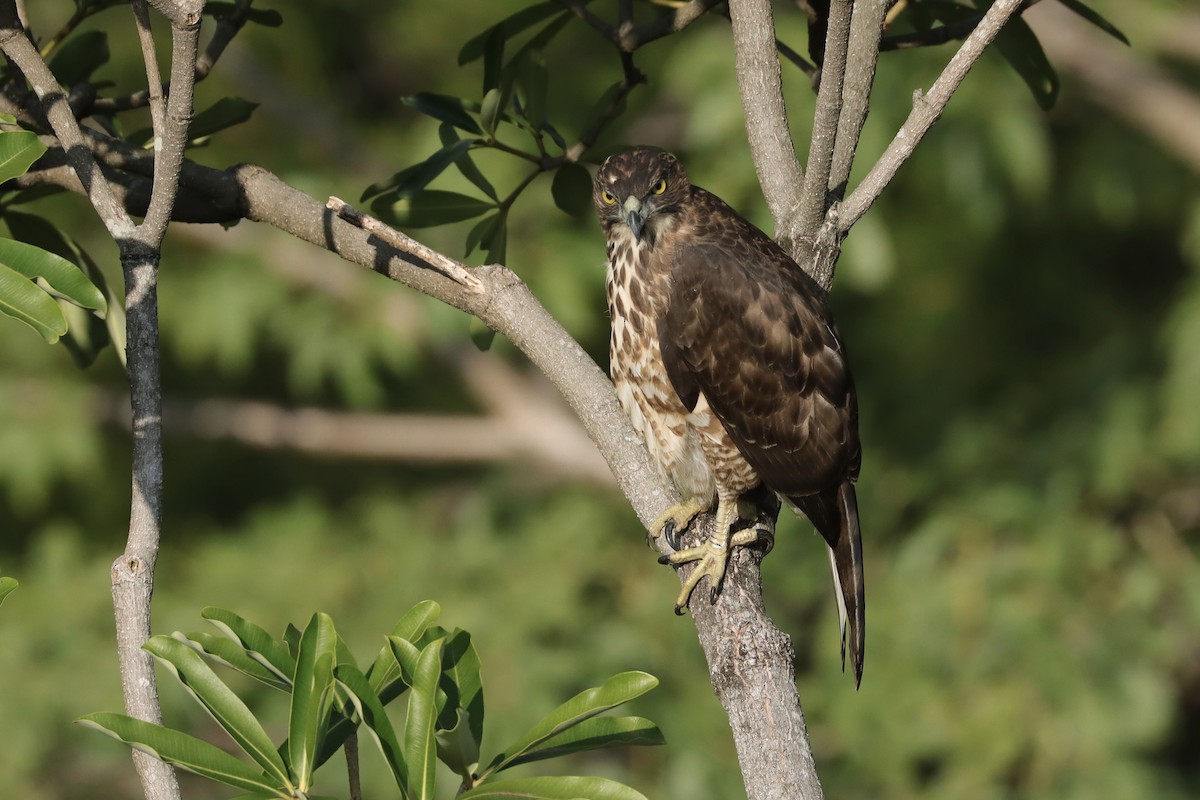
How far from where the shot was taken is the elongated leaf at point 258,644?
193 centimetres

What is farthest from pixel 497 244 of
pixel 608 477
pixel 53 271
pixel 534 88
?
pixel 608 477

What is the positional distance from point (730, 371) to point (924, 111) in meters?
0.85

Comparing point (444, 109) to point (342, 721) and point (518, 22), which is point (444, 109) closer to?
point (518, 22)

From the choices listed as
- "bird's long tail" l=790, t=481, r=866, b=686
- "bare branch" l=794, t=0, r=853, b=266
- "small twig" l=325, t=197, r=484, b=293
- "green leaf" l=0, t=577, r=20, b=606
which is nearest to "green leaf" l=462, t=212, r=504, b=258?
"small twig" l=325, t=197, r=484, b=293

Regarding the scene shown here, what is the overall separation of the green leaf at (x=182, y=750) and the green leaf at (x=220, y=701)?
23 mm

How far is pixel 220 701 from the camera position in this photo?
6.19 ft

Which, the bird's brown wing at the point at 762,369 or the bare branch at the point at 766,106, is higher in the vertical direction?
the bare branch at the point at 766,106

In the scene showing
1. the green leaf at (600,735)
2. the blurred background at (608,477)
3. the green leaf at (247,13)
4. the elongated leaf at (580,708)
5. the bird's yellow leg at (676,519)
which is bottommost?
the blurred background at (608,477)

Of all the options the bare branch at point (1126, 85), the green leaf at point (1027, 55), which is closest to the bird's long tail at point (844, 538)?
the green leaf at point (1027, 55)

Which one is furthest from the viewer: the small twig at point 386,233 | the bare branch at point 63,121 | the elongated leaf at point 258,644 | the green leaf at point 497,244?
the green leaf at point 497,244

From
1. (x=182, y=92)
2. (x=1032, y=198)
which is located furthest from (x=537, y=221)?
(x=182, y=92)

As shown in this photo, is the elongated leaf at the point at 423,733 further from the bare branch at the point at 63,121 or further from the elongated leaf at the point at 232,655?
the bare branch at the point at 63,121

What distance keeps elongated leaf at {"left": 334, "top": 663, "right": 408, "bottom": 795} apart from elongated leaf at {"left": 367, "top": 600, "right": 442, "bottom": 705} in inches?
5.3

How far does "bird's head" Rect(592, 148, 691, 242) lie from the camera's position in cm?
335
